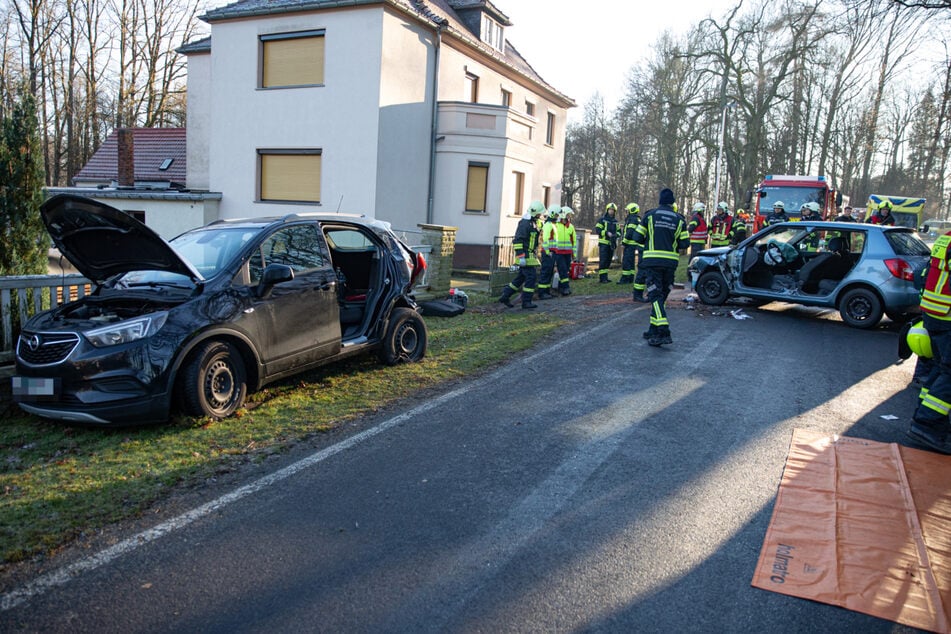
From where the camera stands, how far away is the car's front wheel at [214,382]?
206 inches

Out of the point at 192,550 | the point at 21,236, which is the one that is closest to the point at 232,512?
the point at 192,550

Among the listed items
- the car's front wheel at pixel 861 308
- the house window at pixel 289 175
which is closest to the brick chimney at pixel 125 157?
the house window at pixel 289 175

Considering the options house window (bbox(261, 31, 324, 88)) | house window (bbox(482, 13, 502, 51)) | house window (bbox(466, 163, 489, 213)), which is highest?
house window (bbox(482, 13, 502, 51))

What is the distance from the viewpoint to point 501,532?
12.1ft

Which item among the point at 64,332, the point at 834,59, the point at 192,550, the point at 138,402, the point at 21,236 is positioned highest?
the point at 834,59

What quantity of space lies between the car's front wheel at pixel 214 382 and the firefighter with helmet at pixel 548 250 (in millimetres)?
8988

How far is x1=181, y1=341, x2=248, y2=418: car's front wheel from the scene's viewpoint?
523 cm

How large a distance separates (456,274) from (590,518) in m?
16.4

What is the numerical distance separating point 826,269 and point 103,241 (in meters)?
11.0

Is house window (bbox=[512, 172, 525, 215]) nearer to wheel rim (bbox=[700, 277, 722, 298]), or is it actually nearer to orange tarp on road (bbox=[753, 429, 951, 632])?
wheel rim (bbox=[700, 277, 722, 298])

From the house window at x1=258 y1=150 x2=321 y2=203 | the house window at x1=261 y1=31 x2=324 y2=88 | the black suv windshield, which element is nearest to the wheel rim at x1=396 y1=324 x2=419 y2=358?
the black suv windshield

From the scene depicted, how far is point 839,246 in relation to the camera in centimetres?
1141

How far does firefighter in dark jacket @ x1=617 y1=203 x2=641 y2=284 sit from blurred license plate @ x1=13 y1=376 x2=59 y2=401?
1242 centimetres

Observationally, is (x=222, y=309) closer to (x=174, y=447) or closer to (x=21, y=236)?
(x=174, y=447)
